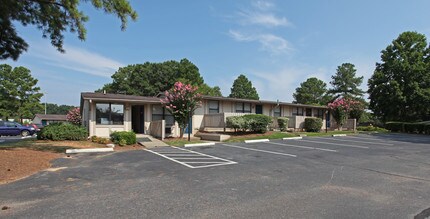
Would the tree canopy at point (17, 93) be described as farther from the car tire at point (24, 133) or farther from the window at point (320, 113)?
the window at point (320, 113)

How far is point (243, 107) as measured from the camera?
24.5m

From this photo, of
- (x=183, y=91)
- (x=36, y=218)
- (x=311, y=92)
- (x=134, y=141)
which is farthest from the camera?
(x=311, y=92)

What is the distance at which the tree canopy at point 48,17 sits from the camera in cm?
1019

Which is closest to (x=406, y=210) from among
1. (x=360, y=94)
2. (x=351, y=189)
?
(x=351, y=189)

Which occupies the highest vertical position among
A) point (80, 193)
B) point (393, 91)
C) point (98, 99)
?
point (393, 91)

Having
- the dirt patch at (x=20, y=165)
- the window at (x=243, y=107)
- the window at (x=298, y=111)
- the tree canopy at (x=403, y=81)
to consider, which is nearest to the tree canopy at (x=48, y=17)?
the dirt patch at (x=20, y=165)

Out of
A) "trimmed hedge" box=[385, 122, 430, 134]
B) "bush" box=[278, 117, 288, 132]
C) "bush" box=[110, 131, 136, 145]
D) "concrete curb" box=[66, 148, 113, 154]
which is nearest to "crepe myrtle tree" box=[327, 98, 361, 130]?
"bush" box=[278, 117, 288, 132]

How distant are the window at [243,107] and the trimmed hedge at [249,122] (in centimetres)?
385

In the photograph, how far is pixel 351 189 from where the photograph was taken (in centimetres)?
613

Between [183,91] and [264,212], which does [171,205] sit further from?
[183,91]

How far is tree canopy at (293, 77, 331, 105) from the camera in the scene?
225 ft

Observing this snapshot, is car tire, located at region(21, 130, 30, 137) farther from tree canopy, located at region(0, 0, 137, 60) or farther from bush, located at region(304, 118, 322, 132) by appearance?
bush, located at region(304, 118, 322, 132)

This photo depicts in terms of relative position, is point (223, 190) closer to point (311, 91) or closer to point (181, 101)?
point (181, 101)

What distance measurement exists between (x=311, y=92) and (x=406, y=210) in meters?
69.2
